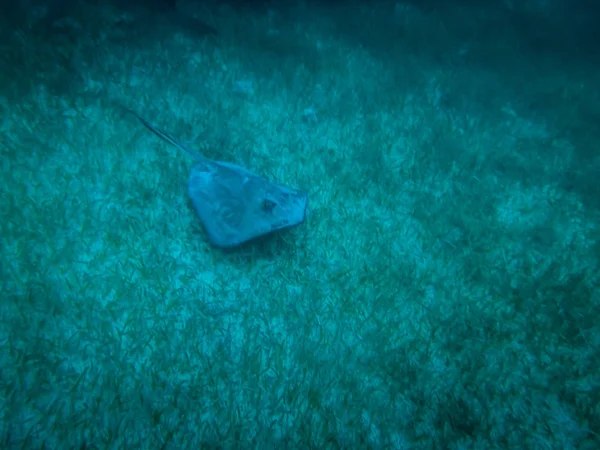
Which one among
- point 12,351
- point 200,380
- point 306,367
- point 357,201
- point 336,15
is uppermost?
point 336,15


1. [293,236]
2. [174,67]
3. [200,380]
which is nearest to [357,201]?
[293,236]

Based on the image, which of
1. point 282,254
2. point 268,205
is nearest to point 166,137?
point 268,205

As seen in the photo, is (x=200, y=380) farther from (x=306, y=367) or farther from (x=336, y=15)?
(x=336, y=15)

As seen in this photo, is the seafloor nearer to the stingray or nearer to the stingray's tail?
the stingray's tail

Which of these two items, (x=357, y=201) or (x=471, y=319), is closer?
(x=471, y=319)

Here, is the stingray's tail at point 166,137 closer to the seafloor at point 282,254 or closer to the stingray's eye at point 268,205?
the seafloor at point 282,254

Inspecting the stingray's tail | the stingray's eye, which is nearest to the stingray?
the stingray's eye

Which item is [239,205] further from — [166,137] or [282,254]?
[166,137]

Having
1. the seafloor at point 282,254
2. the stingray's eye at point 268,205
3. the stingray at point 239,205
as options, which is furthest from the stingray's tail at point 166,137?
the stingray's eye at point 268,205

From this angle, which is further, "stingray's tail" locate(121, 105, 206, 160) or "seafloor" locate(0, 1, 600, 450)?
"stingray's tail" locate(121, 105, 206, 160)
